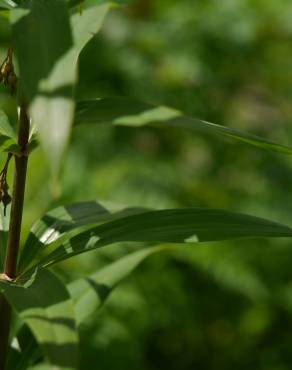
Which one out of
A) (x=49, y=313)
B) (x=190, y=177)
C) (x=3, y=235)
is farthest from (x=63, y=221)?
(x=190, y=177)

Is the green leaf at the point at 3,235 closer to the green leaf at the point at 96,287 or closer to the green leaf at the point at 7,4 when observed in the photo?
the green leaf at the point at 96,287

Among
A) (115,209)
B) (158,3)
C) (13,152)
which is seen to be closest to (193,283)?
(158,3)

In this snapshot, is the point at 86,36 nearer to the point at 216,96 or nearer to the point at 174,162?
the point at 174,162

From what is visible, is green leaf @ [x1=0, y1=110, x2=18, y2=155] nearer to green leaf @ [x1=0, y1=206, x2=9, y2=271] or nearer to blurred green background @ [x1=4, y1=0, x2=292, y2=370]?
green leaf @ [x1=0, y1=206, x2=9, y2=271]

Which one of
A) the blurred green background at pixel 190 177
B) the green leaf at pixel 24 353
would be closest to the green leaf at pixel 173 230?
the green leaf at pixel 24 353

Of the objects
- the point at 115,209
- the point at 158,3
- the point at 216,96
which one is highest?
the point at 115,209

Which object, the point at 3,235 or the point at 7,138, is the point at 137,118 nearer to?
the point at 7,138
